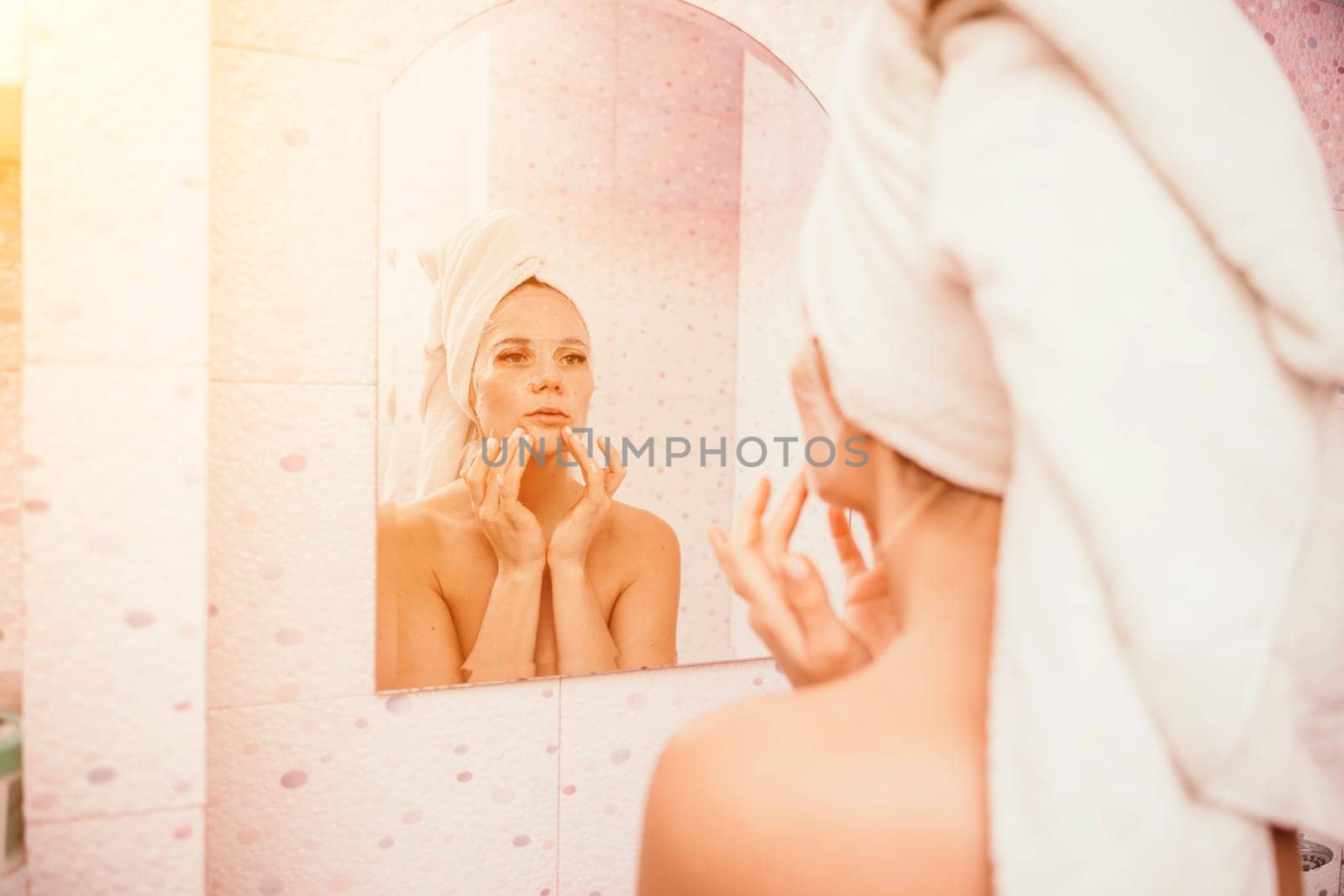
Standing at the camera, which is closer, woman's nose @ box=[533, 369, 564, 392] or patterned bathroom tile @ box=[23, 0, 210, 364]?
patterned bathroom tile @ box=[23, 0, 210, 364]

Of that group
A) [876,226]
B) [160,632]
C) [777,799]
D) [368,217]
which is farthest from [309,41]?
[777,799]

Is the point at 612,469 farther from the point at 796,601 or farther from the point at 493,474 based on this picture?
the point at 796,601

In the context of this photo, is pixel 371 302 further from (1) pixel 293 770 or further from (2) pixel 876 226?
(2) pixel 876 226

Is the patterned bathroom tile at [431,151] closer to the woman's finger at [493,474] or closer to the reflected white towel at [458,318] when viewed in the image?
the reflected white towel at [458,318]

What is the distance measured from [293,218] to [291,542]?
33 centimetres

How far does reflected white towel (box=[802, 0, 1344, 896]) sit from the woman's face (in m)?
0.10

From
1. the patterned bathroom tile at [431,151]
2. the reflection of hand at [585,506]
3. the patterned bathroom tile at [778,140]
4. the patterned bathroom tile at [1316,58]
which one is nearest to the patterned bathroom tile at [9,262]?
the patterned bathroom tile at [431,151]

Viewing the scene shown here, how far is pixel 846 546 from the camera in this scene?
688 mm

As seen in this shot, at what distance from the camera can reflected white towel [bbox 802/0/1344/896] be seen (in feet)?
1.21

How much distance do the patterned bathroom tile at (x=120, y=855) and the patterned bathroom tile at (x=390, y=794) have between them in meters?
0.17

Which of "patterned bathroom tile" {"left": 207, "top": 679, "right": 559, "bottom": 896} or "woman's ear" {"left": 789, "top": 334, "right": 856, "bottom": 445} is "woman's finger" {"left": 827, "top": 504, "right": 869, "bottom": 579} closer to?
"woman's ear" {"left": 789, "top": 334, "right": 856, "bottom": 445}

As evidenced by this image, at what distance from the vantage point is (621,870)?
3.36 ft

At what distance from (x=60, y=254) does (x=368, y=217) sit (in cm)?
29

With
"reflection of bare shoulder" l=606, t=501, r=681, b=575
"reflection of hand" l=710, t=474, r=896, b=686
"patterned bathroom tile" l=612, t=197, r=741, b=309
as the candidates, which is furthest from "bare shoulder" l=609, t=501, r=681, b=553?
"reflection of hand" l=710, t=474, r=896, b=686
